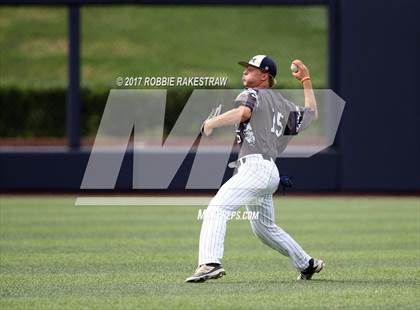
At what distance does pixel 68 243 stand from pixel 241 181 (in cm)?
396

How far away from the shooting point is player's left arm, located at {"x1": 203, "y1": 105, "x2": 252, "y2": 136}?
860cm

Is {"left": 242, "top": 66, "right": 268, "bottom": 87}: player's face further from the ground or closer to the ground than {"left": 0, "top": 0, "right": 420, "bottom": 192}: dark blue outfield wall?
further from the ground

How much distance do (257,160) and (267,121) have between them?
34 cm

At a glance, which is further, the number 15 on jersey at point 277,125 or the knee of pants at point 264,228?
the knee of pants at point 264,228

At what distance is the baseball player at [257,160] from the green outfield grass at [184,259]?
0.27 metres

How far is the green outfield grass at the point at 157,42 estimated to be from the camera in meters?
36.0

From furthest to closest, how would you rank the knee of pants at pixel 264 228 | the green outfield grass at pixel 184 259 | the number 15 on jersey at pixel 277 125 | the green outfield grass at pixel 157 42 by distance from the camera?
the green outfield grass at pixel 157 42
the knee of pants at pixel 264 228
the number 15 on jersey at pixel 277 125
the green outfield grass at pixel 184 259

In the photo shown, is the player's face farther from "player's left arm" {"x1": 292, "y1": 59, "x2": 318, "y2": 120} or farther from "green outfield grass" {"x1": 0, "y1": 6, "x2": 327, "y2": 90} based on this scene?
"green outfield grass" {"x1": 0, "y1": 6, "x2": 327, "y2": 90}

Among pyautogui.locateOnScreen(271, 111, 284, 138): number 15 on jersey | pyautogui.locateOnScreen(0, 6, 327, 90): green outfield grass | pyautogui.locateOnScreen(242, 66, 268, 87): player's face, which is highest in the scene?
pyautogui.locateOnScreen(242, 66, 268, 87): player's face

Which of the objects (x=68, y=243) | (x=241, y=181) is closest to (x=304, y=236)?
(x=68, y=243)

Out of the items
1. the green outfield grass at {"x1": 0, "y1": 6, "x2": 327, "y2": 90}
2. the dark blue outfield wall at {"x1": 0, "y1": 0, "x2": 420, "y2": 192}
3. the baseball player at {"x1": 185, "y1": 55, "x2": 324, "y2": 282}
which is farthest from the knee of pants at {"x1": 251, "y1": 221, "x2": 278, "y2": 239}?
the green outfield grass at {"x1": 0, "y1": 6, "x2": 327, "y2": 90}

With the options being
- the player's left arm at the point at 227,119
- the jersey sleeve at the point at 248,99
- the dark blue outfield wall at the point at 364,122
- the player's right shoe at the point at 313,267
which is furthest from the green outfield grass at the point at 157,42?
the player's left arm at the point at 227,119

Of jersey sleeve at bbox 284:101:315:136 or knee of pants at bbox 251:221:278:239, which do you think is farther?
knee of pants at bbox 251:221:278:239

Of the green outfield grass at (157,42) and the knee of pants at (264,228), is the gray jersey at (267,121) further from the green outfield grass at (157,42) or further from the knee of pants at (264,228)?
the green outfield grass at (157,42)
